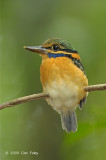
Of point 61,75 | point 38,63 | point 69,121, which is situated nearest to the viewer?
point 61,75

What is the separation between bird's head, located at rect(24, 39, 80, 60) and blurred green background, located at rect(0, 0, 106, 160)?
19 cm

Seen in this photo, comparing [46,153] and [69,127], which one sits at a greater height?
[69,127]

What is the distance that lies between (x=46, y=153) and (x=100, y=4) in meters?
0.83

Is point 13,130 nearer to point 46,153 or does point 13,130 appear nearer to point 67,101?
point 46,153

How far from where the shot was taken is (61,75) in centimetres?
110

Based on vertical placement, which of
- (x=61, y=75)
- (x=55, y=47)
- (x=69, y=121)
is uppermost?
(x=55, y=47)

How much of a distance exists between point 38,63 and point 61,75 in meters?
0.50

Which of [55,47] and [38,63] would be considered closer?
[55,47]

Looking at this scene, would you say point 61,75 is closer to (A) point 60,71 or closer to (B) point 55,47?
(A) point 60,71

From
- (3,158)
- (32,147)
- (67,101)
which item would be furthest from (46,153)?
(67,101)

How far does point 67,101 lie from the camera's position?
1.16 meters

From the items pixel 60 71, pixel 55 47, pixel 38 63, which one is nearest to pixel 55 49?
pixel 55 47

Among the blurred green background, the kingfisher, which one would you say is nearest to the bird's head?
the kingfisher

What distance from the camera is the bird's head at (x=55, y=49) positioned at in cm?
115
